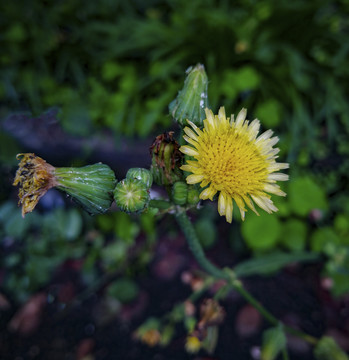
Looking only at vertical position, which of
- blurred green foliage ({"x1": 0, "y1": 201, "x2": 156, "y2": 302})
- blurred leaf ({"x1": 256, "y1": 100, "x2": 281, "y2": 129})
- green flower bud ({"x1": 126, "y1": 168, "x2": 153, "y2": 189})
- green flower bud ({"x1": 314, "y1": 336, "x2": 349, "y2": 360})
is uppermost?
blurred leaf ({"x1": 256, "y1": 100, "x2": 281, "y2": 129})

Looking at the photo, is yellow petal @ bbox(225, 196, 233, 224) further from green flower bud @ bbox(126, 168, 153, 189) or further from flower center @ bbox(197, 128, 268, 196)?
green flower bud @ bbox(126, 168, 153, 189)

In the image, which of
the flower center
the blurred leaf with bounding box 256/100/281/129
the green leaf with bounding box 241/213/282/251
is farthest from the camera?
the blurred leaf with bounding box 256/100/281/129

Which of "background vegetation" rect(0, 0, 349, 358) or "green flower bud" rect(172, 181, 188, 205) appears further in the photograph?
"background vegetation" rect(0, 0, 349, 358)

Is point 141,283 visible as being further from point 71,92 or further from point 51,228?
point 71,92

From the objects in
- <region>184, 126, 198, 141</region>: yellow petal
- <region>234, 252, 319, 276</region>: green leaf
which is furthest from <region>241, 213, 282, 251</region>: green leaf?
<region>184, 126, 198, 141</region>: yellow petal

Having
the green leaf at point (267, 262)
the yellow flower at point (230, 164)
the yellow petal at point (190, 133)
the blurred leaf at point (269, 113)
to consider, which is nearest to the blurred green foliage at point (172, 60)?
the blurred leaf at point (269, 113)

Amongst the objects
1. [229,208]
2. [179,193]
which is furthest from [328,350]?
[179,193]

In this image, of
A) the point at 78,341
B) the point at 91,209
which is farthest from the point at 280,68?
the point at 78,341
